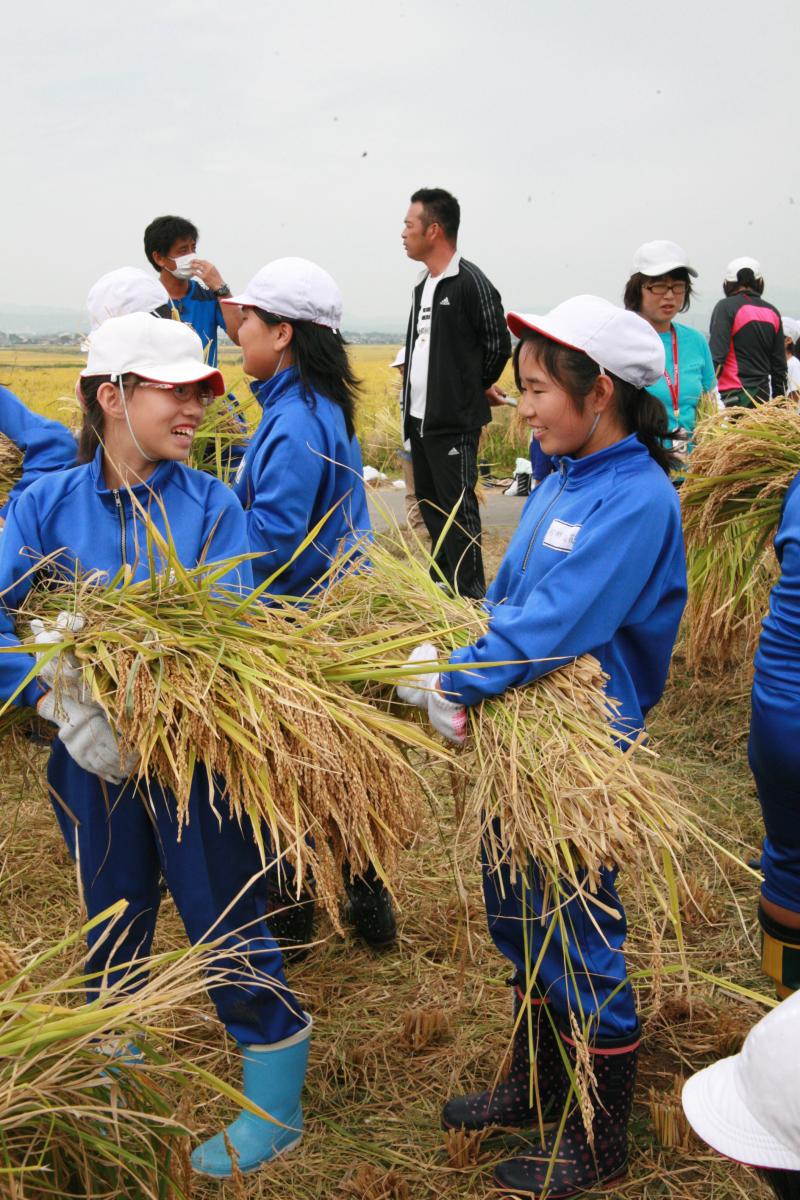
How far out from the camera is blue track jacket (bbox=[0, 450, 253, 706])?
1971 millimetres

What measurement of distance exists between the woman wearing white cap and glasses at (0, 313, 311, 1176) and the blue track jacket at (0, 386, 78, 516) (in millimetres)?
1004

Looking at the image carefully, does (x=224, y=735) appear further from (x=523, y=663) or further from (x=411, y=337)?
(x=411, y=337)

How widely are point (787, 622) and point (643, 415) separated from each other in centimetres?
54

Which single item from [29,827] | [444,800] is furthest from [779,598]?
[29,827]

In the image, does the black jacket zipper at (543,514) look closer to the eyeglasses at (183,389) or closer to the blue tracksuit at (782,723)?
the blue tracksuit at (782,723)

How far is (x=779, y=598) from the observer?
7.31 ft

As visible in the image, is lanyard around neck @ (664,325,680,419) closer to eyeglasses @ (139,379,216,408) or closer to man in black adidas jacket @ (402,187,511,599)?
man in black adidas jacket @ (402,187,511,599)

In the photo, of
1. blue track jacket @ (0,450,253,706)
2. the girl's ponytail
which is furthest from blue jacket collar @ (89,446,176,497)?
the girl's ponytail

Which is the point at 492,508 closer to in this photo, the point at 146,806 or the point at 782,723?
the point at 782,723

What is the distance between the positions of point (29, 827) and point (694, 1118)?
2.91 metres

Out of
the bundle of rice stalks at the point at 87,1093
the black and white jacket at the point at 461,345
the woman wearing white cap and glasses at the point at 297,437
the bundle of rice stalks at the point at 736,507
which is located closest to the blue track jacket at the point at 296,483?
the woman wearing white cap and glasses at the point at 297,437

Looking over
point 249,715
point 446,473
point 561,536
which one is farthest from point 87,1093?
point 446,473

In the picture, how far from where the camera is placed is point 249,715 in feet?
5.70

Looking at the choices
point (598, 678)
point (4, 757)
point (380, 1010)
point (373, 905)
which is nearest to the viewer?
point (598, 678)
